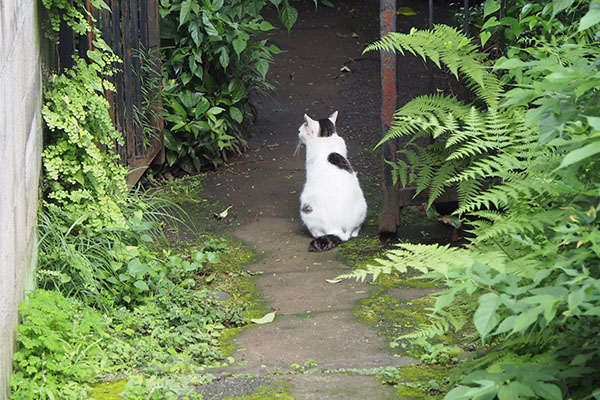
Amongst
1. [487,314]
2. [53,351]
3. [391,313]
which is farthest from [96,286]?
[487,314]

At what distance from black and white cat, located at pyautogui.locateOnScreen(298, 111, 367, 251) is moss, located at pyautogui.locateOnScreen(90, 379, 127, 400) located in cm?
217

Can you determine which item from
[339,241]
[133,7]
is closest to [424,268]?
[339,241]

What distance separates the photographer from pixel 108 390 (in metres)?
3.15

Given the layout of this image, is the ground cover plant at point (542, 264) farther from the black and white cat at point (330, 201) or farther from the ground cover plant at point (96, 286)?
the black and white cat at point (330, 201)

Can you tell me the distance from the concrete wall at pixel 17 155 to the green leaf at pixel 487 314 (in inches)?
67.5

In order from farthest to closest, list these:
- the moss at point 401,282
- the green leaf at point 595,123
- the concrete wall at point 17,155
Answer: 1. the moss at point 401,282
2. the concrete wall at point 17,155
3. the green leaf at point 595,123

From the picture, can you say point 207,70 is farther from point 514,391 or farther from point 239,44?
point 514,391

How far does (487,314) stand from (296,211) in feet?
12.9

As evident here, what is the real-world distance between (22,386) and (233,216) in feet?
9.70

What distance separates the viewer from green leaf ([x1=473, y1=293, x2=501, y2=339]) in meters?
2.04

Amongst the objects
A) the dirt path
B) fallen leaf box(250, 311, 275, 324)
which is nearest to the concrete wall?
the dirt path

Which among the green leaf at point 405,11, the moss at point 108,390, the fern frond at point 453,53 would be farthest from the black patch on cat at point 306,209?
the green leaf at point 405,11

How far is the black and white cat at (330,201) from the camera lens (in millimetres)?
5320

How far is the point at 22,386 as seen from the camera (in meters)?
3.00
